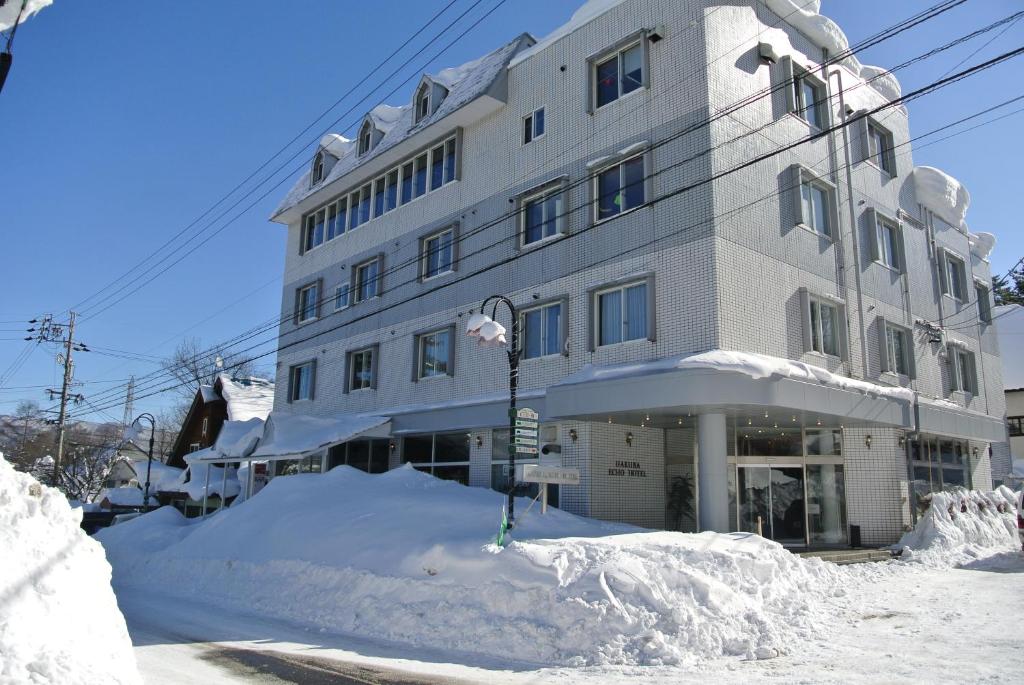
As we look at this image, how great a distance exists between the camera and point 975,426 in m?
22.3

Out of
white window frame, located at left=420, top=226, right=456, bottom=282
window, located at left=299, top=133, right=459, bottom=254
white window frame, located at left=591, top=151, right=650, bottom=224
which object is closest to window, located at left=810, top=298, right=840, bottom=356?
white window frame, located at left=591, top=151, right=650, bottom=224

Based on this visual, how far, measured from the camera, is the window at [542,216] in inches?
750

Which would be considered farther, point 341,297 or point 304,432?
point 341,297

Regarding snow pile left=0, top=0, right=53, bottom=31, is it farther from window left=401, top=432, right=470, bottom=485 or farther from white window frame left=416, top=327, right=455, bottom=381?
window left=401, top=432, right=470, bottom=485

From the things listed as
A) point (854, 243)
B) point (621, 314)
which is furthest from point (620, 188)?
point (854, 243)

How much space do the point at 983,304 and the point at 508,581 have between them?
2540cm

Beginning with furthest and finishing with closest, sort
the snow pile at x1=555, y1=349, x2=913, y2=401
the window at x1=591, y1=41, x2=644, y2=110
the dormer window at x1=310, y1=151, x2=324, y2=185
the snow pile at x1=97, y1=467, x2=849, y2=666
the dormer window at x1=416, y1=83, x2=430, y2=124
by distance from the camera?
the dormer window at x1=310, y1=151, x2=324, y2=185
the dormer window at x1=416, y1=83, x2=430, y2=124
the window at x1=591, y1=41, x2=644, y2=110
the snow pile at x1=555, y1=349, x2=913, y2=401
the snow pile at x1=97, y1=467, x2=849, y2=666

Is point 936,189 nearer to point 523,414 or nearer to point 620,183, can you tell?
point 620,183

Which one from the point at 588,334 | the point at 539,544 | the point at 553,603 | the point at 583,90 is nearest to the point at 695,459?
the point at 588,334

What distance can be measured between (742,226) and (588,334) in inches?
163

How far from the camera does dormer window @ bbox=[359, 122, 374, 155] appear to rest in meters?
27.1

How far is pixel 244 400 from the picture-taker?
37406 mm

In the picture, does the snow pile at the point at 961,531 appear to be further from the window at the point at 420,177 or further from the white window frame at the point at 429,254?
the window at the point at 420,177

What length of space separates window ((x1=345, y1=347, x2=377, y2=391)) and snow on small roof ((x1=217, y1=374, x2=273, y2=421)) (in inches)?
426
